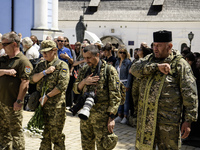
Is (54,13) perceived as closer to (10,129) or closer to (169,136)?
(10,129)

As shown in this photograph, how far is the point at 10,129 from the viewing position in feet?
16.6

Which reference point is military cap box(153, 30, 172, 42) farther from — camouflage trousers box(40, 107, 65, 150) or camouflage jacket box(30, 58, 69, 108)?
camouflage trousers box(40, 107, 65, 150)

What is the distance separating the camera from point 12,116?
16.6 feet

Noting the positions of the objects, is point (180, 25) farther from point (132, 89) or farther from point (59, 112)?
point (59, 112)

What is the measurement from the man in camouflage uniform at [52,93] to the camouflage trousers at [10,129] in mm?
404

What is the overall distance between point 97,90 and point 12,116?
5.16 ft

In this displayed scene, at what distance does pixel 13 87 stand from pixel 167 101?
2546 mm

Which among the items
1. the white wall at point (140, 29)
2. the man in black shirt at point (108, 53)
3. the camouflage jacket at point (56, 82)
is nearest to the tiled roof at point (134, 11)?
the white wall at point (140, 29)

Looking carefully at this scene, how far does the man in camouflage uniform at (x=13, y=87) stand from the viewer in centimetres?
506

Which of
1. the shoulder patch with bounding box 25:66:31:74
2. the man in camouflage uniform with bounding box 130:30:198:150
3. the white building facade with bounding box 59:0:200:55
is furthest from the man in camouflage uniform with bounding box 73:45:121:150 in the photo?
the white building facade with bounding box 59:0:200:55

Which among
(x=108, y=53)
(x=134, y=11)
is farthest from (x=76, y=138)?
(x=134, y=11)

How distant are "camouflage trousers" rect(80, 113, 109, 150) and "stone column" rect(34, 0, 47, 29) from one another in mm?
9961

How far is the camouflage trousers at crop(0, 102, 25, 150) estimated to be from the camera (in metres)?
5.06

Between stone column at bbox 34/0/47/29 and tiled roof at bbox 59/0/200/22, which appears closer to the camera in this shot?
stone column at bbox 34/0/47/29
